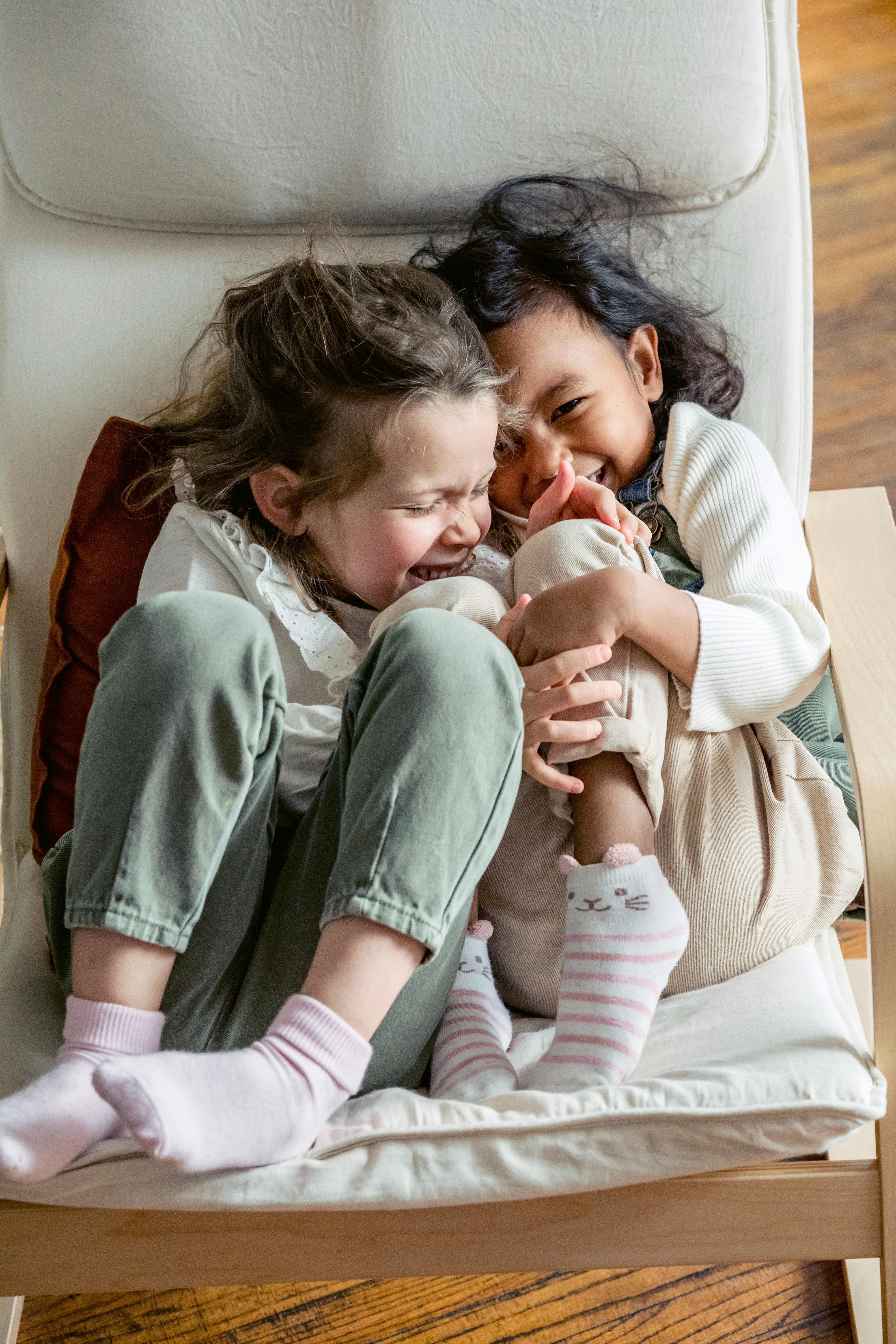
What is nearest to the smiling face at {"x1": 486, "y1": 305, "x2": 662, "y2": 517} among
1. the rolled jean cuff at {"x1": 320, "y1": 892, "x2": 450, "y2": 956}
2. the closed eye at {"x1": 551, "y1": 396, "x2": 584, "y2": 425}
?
the closed eye at {"x1": 551, "y1": 396, "x2": 584, "y2": 425}

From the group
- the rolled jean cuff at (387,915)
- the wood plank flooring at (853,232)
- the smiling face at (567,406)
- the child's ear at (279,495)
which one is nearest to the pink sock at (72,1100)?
the rolled jean cuff at (387,915)

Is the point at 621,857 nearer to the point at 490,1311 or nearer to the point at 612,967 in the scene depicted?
the point at 612,967

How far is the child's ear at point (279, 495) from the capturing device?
1.07m

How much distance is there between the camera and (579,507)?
3.45ft

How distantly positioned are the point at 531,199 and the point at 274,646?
2.14 feet

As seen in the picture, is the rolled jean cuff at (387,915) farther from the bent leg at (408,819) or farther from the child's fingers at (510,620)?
the child's fingers at (510,620)

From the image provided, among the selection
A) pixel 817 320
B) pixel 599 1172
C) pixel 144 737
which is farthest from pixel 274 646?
pixel 817 320

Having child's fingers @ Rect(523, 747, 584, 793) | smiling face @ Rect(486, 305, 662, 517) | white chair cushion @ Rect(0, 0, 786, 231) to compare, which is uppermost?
white chair cushion @ Rect(0, 0, 786, 231)

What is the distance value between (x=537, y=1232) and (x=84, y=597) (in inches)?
26.8

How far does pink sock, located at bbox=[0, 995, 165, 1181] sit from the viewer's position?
649mm

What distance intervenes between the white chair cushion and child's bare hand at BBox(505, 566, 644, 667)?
A: 1.65ft

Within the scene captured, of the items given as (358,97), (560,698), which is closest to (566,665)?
(560,698)

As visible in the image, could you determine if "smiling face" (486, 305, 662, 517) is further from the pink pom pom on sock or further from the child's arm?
the pink pom pom on sock

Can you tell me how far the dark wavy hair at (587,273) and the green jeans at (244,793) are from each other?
49 cm
